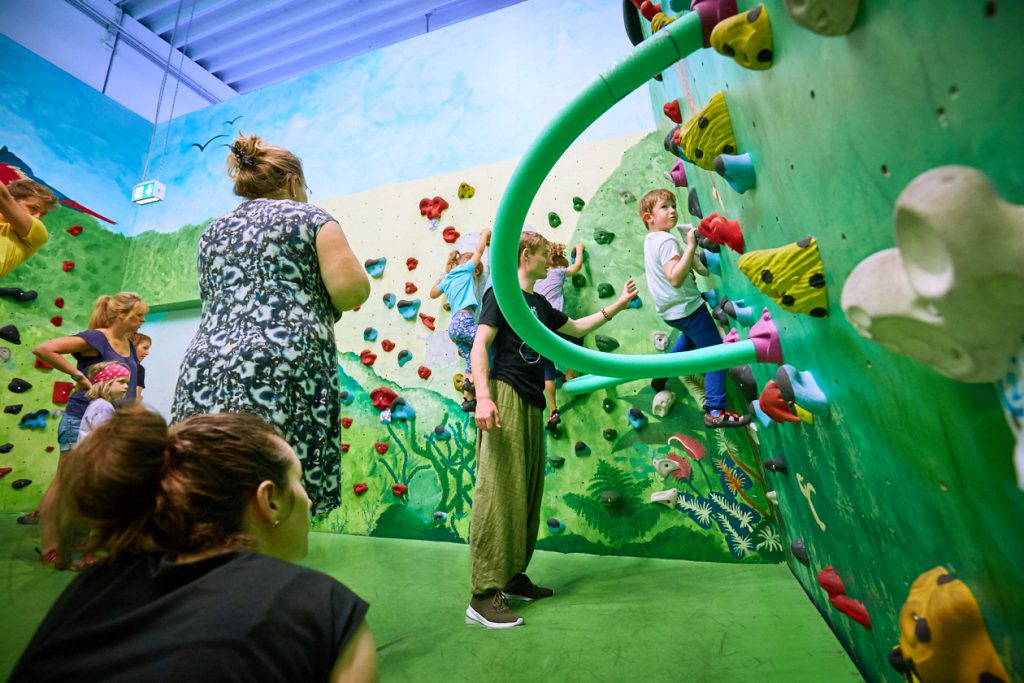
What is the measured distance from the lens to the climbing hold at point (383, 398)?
3.21m

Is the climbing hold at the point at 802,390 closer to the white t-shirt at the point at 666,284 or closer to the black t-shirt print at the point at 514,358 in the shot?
the black t-shirt print at the point at 514,358

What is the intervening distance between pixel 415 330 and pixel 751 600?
7.04 feet

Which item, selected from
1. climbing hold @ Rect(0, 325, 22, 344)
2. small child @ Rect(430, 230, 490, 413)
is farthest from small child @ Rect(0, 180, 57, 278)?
climbing hold @ Rect(0, 325, 22, 344)

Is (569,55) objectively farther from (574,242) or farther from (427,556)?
(427,556)

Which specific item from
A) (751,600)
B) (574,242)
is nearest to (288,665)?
(751,600)

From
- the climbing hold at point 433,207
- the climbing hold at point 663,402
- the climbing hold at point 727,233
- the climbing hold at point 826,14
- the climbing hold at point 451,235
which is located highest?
the climbing hold at point 433,207

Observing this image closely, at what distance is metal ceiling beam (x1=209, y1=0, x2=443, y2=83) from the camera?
161 inches

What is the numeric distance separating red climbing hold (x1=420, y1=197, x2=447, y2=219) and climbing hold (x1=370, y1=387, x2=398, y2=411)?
3.34 feet

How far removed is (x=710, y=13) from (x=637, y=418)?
197cm

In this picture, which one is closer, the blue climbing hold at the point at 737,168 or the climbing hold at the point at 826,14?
the climbing hold at the point at 826,14

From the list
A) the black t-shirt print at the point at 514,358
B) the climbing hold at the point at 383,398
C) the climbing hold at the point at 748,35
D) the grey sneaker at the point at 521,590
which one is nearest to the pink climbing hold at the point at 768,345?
the climbing hold at the point at 748,35

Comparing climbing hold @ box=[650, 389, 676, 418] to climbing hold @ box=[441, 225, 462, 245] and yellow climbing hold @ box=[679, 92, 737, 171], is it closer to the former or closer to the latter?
climbing hold @ box=[441, 225, 462, 245]

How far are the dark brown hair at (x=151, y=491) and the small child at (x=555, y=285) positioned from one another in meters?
1.99

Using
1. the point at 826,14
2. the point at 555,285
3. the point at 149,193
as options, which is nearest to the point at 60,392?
the point at 149,193
